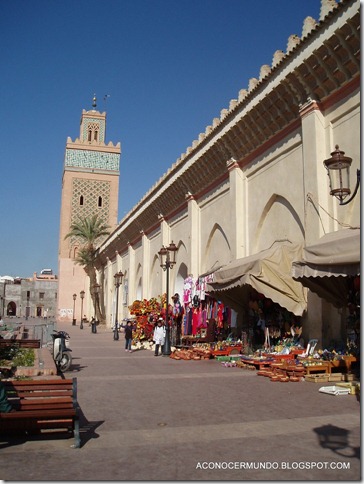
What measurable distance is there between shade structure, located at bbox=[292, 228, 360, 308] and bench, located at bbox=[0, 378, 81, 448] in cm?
580

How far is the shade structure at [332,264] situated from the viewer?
9297 millimetres

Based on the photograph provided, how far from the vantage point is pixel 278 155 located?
15523mm

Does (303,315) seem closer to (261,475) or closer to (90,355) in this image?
(90,355)

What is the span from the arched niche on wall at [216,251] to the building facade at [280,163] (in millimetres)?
42

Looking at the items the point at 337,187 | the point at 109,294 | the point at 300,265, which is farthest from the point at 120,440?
the point at 109,294

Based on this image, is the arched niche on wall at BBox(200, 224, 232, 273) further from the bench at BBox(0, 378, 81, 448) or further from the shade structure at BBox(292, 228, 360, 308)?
the bench at BBox(0, 378, 81, 448)

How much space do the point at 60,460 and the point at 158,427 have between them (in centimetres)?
162

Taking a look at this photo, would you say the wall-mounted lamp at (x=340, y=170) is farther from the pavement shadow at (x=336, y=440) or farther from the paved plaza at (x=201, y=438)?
the pavement shadow at (x=336, y=440)

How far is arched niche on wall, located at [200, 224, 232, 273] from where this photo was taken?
63.3 feet

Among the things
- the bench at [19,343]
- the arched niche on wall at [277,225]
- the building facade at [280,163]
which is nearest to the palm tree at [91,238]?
the building facade at [280,163]

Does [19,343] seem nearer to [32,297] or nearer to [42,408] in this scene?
[42,408]

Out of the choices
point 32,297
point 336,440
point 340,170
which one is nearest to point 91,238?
point 340,170

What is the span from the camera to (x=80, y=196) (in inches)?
2128

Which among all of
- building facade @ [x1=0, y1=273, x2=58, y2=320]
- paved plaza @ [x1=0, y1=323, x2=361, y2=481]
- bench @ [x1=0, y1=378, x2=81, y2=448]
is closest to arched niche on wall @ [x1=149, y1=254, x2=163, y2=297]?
paved plaza @ [x1=0, y1=323, x2=361, y2=481]
